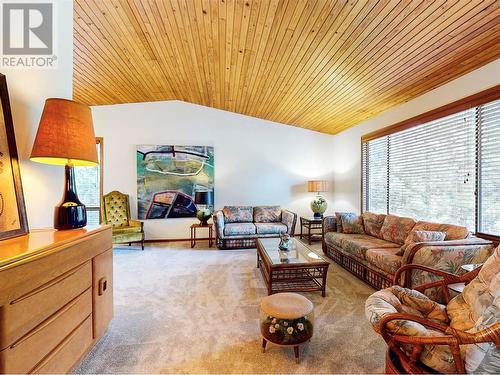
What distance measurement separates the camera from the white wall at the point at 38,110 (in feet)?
5.50

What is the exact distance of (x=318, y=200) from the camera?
541 cm

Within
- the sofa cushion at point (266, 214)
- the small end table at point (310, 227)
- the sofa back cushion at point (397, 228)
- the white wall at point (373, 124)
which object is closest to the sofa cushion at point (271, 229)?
the sofa cushion at point (266, 214)

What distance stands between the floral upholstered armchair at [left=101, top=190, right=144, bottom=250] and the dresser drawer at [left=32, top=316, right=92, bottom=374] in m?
3.18

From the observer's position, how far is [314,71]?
322 centimetres

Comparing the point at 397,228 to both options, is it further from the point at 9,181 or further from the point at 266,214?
the point at 9,181

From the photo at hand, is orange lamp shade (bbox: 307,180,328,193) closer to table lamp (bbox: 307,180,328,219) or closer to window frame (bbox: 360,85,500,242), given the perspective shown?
table lamp (bbox: 307,180,328,219)

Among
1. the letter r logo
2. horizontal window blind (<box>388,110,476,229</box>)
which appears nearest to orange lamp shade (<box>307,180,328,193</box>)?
horizontal window blind (<box>388,110,476,229</box>)

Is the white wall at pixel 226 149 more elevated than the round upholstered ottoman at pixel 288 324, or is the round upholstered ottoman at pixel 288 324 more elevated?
the white wall at pixel 226 149

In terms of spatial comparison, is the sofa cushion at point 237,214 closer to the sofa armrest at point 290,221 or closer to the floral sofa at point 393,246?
the sofa armrest at point 290,221

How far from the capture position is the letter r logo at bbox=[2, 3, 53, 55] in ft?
5.61

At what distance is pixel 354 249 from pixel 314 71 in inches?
97.7

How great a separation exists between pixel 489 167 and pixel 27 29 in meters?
4.47

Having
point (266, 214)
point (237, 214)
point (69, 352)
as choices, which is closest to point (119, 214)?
point (237, 214)

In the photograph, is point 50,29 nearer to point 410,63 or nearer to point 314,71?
point 314,71
